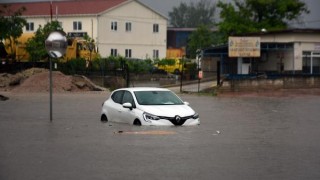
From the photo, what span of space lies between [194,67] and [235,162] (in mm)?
50749

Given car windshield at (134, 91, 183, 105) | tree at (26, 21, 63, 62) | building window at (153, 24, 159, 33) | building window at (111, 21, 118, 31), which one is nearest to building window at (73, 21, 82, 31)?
building window at (111, 21, 118, 31)

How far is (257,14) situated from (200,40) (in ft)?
72.3

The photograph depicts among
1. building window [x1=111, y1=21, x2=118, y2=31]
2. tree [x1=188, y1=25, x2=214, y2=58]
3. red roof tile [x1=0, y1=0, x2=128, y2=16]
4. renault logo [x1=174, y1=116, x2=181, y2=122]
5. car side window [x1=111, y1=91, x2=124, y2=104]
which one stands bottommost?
renault logo [x1=174, y1=116, x2=181, y2=122]

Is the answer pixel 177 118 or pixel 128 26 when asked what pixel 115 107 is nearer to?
pixel 177 118

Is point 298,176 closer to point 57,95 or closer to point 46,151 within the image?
point 46,151

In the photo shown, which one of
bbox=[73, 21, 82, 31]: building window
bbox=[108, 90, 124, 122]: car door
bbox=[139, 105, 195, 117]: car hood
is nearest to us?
bbox=[139, 105, 195, 117]: car hood

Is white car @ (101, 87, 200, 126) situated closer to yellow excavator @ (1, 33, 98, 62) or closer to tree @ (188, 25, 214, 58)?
yellow excavator @ (1, 33, 98, 62)

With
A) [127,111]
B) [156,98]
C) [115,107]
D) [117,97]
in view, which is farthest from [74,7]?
[127,111]

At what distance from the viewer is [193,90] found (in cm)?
4634

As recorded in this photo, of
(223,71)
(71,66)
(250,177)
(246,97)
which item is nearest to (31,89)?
(71,66)

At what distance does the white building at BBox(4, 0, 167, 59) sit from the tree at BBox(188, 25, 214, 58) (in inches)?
328

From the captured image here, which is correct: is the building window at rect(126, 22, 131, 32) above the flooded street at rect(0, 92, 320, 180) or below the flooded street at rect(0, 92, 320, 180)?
above

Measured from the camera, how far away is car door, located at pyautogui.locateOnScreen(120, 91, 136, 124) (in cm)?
2044

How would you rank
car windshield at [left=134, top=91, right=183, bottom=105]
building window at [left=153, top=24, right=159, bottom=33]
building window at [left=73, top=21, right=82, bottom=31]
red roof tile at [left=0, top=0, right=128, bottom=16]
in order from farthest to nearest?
building window at [left=153, top=24, right=159, bottom=33] < red roof tile at [left=0, top=0, right=128, bottom=16] < building window at [left=73, top=21, right=82, bottom=31] < car windshield at [left=134, top=91, right=183, bottom=105]
